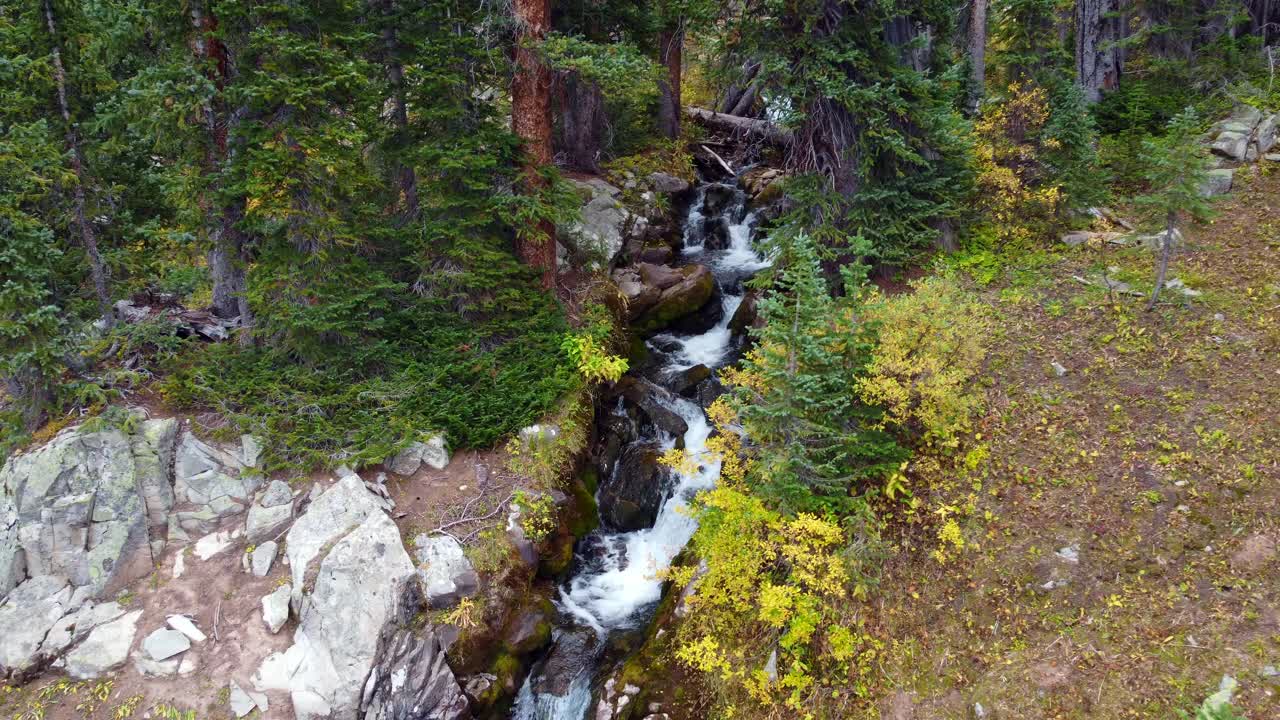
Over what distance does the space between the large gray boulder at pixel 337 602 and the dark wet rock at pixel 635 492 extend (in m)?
3.83

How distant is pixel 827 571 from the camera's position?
308 inches

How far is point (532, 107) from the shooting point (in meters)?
11.5

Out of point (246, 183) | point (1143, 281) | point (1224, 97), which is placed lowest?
point (1143, 281)

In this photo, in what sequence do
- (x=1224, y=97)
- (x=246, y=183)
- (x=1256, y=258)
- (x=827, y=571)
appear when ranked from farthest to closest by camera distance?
(x=1224, y=97) → (x=1256, y=258) → (x=246, y=183) → (x=827, y=571)

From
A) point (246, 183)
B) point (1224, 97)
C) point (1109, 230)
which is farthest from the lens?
point (1224, 97)

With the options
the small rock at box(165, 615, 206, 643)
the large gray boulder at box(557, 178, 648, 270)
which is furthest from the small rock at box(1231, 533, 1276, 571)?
the small rock at box(165, 615, 206, 643)

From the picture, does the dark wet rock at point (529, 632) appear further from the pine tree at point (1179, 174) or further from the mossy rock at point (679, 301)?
the pine tree at point (1179, 174)

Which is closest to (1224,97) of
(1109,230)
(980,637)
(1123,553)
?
(1109,230)

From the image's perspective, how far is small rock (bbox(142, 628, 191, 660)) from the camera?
8039mm

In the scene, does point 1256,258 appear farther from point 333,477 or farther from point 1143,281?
point 333,477

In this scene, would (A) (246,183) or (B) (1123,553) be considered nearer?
(B) (1123,553)

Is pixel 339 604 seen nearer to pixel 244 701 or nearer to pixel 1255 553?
pixel 244 701

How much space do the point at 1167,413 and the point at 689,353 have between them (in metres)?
8.46

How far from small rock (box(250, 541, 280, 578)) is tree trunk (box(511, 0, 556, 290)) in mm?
6344
